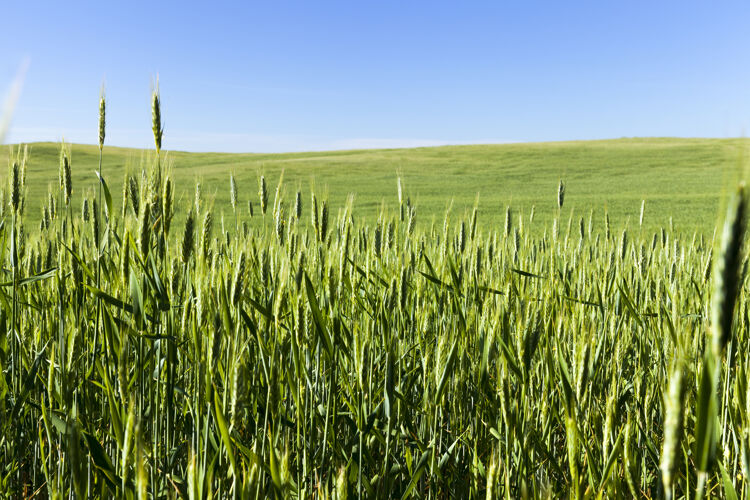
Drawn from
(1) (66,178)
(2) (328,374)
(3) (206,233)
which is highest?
(1) (66,178)

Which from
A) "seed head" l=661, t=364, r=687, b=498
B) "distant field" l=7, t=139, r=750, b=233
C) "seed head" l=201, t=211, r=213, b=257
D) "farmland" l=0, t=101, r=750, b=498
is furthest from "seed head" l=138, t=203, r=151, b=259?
"distant field" l=7, t=139, r=750, b=233

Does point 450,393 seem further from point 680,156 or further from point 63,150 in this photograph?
point 680,156

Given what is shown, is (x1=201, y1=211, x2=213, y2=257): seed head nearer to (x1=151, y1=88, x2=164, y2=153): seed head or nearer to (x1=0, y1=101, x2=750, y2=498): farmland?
Answer: (x1=0, y1=101, x2=750, y2=498): farmland

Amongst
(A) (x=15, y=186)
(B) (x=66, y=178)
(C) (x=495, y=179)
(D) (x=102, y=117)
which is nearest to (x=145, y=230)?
(D) (x=102, y=117)

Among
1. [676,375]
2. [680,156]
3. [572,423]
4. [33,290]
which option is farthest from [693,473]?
[680,156]

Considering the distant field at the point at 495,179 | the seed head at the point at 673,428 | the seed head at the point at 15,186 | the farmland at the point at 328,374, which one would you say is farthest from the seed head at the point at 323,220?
the distant field at the point at 495,179

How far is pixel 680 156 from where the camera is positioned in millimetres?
27000

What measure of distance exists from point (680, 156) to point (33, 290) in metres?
30.2

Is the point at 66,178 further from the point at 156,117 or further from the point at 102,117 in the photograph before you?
the point at 156,117

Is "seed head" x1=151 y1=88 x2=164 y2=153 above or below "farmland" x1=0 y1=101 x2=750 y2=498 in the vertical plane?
above

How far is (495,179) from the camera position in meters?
21.9

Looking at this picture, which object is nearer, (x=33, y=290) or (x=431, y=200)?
(x=33, y=290)

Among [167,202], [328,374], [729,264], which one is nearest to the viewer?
[729,264]

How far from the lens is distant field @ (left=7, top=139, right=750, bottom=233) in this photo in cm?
1242
